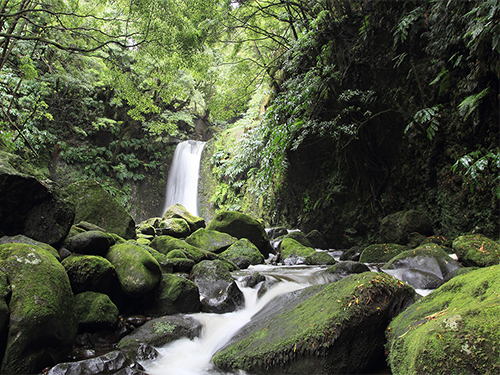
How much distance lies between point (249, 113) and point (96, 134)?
9.67 metres

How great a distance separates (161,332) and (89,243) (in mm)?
1769

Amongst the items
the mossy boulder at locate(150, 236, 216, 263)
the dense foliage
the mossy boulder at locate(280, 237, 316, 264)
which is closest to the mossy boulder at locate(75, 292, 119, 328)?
the mossy boulder at locate(150, 236, 216, 263)

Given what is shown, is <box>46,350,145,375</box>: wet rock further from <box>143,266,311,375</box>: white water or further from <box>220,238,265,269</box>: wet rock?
<box>220,238,265,269</box>: wet rock

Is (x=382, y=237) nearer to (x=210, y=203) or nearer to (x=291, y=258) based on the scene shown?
(x=291, y=258)

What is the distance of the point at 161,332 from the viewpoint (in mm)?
3492

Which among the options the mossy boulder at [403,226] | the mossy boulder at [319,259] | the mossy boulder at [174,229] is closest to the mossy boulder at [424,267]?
the mossy boulder at [403,226]

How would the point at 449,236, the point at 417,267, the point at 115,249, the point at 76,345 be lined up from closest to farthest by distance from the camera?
1. the point at 76,345
2. the point at 115,249
3. the point at 417,267
4. the point at 449,236

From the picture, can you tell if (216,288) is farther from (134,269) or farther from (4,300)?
(4,300)

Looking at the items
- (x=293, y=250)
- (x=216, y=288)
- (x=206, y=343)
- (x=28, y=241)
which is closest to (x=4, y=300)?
(x=28, y=241)

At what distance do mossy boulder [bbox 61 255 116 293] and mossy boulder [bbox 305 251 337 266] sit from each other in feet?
16.0

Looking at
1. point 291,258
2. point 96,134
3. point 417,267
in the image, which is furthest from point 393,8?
point 96,134

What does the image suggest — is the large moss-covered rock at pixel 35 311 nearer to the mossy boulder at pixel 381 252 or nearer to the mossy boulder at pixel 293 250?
the mossy boulder at pixel 293 250

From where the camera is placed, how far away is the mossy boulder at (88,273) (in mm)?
3664

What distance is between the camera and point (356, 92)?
291 inches
